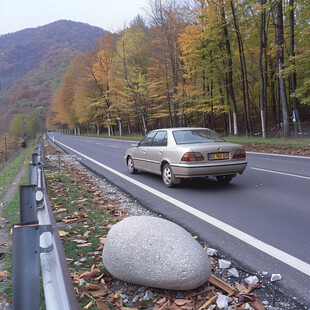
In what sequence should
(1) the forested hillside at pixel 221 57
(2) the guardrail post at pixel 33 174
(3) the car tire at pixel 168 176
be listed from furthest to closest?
(1) the forested hillside at pixel 221 57 < (3) the car tire at pixel 168 176 < (2) the guardrail post at pixel 33 174

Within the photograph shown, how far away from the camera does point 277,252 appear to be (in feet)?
11.5

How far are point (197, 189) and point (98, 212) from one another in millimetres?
2765

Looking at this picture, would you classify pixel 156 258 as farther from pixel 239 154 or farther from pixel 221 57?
pixel 221 57

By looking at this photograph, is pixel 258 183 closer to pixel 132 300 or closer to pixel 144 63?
pixel 132 300

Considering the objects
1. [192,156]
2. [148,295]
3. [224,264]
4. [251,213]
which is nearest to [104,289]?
[148,295]

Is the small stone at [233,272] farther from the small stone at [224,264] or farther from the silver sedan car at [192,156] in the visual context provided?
the silver sedan car at [192,156]

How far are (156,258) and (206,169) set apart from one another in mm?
4282

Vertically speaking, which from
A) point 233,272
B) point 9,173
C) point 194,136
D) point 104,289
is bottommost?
point 233,272

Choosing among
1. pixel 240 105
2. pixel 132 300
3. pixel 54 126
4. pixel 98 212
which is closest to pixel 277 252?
pixel 132 300

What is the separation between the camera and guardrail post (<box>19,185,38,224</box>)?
3.16 metres

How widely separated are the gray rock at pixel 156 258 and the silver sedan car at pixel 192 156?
3.80 metres

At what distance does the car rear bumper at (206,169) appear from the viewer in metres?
6.79

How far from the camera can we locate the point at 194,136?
7676mm

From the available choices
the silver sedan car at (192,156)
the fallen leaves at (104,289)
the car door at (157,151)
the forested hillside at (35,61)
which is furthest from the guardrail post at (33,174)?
the forested hillside at (35,61)
